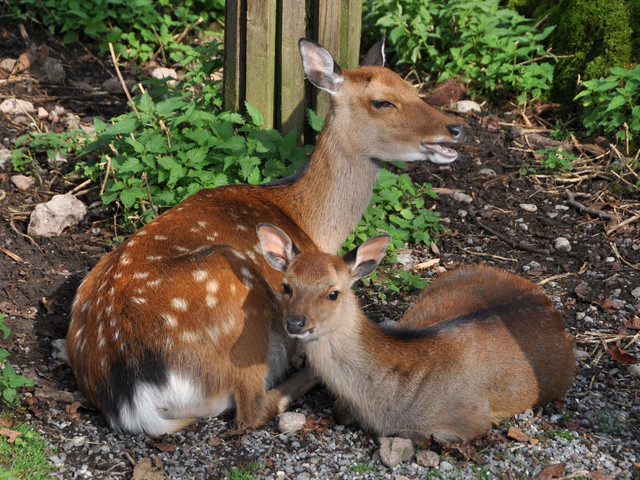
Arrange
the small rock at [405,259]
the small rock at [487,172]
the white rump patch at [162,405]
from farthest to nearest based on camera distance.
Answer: the small rock at [487,172] < the small rock at [405,259] < the white rump patch at [162,405]

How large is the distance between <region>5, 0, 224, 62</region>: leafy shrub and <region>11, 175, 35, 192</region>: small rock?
2286 millimetres

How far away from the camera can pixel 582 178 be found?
691 cm

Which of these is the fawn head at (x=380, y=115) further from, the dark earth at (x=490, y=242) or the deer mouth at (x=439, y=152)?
the dark earth at (x=490, y=242)

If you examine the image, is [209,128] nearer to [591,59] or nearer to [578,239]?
[578,239]

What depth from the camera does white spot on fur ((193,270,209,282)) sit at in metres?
4.46

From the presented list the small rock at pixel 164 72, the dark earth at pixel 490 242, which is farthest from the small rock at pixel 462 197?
the small rock at pixel 164 72

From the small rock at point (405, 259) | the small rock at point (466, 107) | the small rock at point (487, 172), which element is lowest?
the small rock at point (405, 259)

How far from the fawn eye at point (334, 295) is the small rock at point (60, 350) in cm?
182

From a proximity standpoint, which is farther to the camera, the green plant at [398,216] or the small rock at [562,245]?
the small rock at [562,245]

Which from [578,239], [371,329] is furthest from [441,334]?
[578,239]

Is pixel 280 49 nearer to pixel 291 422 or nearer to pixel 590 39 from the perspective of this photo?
pixel 291 422

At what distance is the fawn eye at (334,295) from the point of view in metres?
4.26

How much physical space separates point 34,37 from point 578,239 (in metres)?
6.04

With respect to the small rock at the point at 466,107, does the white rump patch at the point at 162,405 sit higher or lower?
lower
